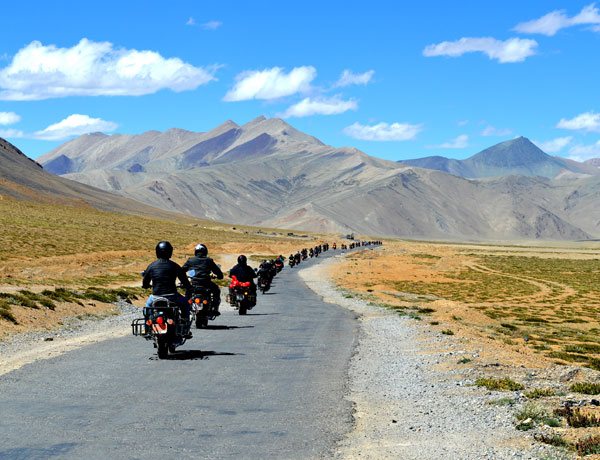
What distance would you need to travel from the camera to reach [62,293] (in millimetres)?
29906

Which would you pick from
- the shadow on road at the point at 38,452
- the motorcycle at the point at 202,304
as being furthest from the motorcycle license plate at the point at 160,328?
the shadow on road at the point at 38,452

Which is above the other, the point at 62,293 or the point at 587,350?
the point at 62,293

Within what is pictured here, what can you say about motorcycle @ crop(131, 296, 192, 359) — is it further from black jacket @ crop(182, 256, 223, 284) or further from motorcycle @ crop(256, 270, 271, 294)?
motorcycle @ crop(256, 270, 271, 294)

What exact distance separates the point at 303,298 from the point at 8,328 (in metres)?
19.6

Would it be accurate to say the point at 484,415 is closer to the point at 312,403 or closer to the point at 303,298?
the point at 312,403

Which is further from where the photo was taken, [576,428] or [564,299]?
[564,299]

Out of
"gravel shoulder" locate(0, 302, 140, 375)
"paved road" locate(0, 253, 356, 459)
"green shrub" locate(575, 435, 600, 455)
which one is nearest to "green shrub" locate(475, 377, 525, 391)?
"paved road" locate(0, 253, 356, 459)

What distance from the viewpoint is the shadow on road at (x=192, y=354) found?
16.1 metres

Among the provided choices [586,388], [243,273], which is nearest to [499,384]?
[586,388]

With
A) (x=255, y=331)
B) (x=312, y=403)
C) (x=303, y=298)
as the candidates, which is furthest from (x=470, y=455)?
(x=303, y=298)

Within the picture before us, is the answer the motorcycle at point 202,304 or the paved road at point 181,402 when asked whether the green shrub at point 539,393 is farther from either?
the motorcycle at point 202,304

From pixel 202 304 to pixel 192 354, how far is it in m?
5.24

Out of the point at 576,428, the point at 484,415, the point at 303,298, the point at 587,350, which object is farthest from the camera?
the point at 303,298

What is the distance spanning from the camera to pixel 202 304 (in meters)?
21.9
